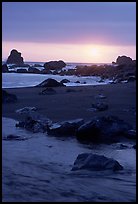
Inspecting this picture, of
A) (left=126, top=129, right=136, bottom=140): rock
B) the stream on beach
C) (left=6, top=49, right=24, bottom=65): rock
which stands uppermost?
(left=6, top=49, right=24, bottom=65): rock

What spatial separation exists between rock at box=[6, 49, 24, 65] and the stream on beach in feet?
302

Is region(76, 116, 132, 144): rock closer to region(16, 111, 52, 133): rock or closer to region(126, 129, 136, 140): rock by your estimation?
region(126, 129, 136, 140): rock

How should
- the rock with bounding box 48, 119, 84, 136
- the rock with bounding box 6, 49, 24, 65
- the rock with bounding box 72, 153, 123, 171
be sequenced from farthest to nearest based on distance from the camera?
the rock with bounding box 6, 49, 24, 65, the rock with bounding box 48, 119, 84, 136, the rock with bounding box 72, 153, 123, 171

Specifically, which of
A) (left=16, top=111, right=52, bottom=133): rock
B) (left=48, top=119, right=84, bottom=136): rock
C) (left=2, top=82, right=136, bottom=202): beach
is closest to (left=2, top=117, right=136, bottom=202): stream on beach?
(left=2, top=82, right=136, bottom=202): beach

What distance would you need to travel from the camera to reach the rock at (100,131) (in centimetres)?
973

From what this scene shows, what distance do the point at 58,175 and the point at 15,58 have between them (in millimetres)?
97356

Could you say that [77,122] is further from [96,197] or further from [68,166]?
[96,197]

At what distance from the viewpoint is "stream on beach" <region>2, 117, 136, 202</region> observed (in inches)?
213

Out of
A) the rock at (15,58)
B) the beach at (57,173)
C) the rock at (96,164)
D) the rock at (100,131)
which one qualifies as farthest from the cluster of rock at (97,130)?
the rock at (15,58)

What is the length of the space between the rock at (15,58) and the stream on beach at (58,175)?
302 feet

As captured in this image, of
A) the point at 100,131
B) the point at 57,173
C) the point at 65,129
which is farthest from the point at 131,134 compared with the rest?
the point at 57,173

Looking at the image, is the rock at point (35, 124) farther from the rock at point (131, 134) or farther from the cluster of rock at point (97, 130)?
the rock at point (131, 134)

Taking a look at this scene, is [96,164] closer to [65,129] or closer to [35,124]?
[65,129]

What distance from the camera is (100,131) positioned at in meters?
9.84
